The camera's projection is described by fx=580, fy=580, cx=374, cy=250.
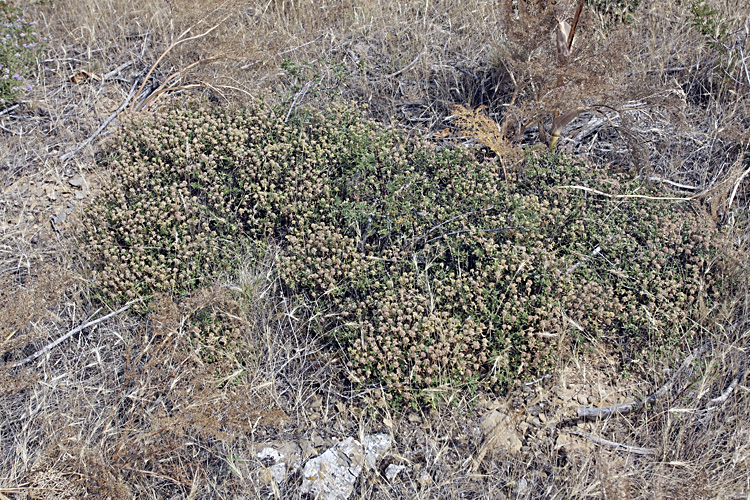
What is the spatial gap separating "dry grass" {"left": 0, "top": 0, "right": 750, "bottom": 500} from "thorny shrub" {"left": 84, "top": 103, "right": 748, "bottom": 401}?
0.65 ft

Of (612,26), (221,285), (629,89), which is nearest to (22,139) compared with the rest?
(221,285)

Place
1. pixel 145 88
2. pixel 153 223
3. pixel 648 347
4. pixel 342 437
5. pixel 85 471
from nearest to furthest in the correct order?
pixel 85 471 → pixel 342 437 → pixel 648 347 → pixel 153 223 → pixel 145 88

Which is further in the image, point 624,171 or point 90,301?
point 624,171

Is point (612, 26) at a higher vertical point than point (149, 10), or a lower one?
higher

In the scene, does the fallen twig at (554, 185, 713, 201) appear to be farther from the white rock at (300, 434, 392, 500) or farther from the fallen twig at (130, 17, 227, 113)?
the fallen twig at (130, 17, 227, 113)

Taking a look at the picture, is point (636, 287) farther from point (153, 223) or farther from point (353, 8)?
point (353, 8)

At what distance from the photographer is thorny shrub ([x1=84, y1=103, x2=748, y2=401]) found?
10.6ft

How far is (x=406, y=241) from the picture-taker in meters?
3.65

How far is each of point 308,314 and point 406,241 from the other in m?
0.76

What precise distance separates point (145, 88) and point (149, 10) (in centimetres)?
108

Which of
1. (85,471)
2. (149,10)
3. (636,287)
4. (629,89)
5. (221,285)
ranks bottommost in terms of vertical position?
(85,471)

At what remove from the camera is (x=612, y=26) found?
499 centimetres

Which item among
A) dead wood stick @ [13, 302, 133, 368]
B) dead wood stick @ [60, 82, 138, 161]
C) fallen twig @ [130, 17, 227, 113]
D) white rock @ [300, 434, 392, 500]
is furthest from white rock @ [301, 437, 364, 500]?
fallen twig @ [130, 17, 227, 113]

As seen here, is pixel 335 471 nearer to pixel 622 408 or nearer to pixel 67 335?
pixel 622 408
